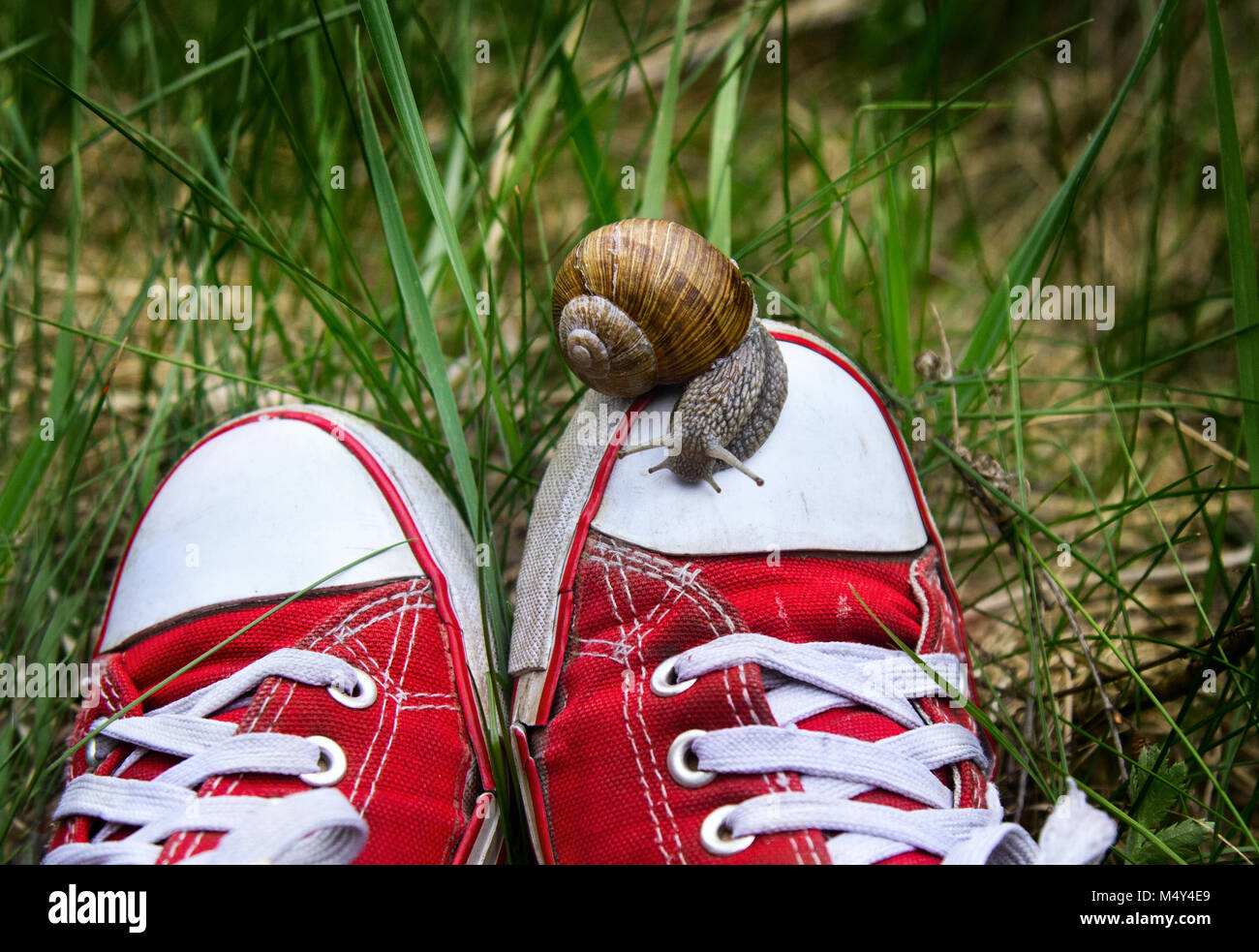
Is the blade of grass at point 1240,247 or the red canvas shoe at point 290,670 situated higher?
the blade of grass at point 1240,247

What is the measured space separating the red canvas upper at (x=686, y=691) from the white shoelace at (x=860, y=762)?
2 centimetres

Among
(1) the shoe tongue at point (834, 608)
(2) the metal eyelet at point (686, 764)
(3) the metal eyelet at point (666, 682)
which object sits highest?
(1) the shoe tongue at point (834, 608)

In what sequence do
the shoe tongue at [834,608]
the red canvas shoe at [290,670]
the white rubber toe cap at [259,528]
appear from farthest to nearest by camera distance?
1. the white rubber toe cap at [259,528]
2. the shoe tongue at [834,608]
3. the red canvas shoe at [290,670]

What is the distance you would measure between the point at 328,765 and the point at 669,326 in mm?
630

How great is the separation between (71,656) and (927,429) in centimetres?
128

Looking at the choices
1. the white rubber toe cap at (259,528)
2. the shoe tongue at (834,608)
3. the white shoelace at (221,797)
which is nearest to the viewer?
the white shoelace at (221,797)

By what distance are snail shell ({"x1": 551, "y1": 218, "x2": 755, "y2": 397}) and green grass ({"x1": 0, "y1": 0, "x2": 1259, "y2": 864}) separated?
0.17 m

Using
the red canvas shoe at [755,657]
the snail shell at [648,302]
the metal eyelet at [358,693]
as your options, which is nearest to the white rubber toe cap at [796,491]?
the red canvas shoe at [755,657]

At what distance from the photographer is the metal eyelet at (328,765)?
1.12 m

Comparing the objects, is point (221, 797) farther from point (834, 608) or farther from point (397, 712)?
point (834, 608)

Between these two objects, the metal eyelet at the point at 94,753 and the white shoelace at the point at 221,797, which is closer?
the white shoelace at the point at 221,797

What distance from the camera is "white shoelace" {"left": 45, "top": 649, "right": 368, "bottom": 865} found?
987 millimetres

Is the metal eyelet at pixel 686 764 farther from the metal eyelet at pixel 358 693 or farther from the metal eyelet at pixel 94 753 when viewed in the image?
the metal eyelet at pixel 94 753

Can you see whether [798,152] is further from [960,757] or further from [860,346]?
[960,757]
